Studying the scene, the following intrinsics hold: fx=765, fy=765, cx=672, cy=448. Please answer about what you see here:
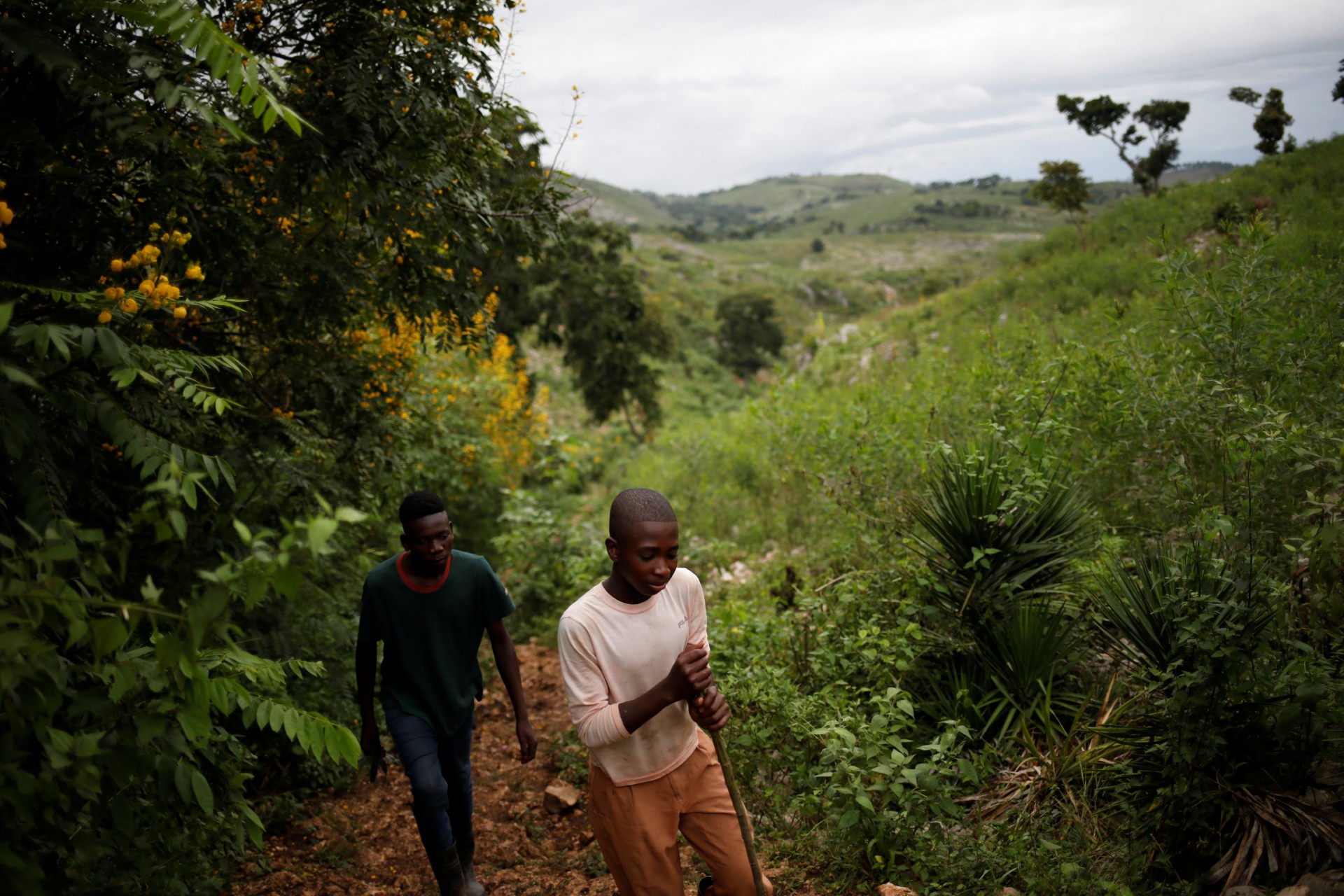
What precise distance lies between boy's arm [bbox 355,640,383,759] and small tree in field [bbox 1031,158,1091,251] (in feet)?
78.6

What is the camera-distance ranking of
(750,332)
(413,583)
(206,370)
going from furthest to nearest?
(750,332)
(413,583)
(206,370)

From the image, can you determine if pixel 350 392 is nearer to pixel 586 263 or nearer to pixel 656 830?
pixel 656 830

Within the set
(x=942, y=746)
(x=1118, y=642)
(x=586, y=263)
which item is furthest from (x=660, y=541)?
(x=586, y=263)

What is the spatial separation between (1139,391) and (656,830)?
431cm

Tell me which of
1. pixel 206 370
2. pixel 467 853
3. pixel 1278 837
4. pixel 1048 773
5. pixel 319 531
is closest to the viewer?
pixel 319 531

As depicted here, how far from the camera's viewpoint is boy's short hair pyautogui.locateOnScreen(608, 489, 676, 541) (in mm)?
2465

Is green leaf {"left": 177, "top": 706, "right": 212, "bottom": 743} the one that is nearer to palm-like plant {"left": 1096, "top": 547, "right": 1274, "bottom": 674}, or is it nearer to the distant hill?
palm-like plant {"left": 1096, "top": 547, "right": 1274, "bottom": 674}

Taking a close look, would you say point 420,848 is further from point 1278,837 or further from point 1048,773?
point 1278,837

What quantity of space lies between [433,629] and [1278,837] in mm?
3572

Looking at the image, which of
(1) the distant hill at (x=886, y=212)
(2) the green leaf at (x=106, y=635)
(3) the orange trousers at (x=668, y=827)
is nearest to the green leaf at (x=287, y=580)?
(2) the green leaf at (x=106, y=635)

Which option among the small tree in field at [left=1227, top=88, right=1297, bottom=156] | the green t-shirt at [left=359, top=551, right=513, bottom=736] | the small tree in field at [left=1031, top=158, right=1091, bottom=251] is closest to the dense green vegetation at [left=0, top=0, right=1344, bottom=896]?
the green t-shirt at [left=359, top=551, right=513, bottom=736]

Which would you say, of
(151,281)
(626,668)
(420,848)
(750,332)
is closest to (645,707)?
(626,668)

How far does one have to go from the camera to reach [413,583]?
3484 mm

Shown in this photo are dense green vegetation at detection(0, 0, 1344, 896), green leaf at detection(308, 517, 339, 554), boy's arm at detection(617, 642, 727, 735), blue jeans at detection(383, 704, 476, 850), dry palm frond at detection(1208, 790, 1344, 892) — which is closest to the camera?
green leaf at detection(308, 517, 339, 554)
